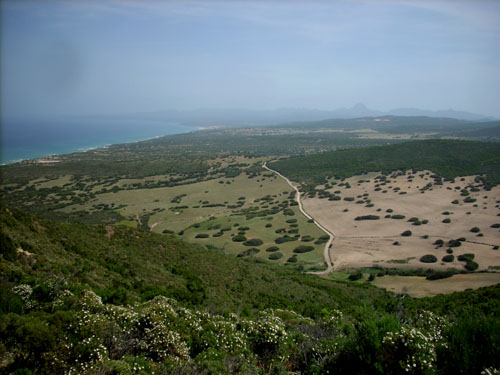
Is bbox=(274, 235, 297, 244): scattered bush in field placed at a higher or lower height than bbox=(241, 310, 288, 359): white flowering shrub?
lower

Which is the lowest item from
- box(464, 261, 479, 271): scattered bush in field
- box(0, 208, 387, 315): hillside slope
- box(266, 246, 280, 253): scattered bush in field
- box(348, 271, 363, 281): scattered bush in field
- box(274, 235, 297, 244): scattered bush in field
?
box(266, 246, 280, 253): scattered bush in field

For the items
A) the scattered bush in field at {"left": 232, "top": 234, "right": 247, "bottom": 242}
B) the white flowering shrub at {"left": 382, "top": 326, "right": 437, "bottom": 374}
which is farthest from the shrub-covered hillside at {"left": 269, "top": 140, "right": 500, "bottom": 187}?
the white flowering shrub at {"left": 382, "top": 326, "right": 437, "bottom": 374}

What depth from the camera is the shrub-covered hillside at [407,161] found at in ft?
237

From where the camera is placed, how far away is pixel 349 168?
285 feet

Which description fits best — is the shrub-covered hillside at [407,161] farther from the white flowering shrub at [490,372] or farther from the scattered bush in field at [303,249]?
the white flowering shrub at [490,372]

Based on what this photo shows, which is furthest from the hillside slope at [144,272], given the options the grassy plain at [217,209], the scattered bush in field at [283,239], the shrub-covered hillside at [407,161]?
the shrub-covered hillside at [407,161]

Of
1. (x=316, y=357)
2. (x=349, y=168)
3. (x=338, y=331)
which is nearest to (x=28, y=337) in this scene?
(x=316, y=357)

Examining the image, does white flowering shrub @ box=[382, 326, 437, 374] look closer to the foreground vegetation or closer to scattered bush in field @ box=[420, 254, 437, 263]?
the foreground vegetation

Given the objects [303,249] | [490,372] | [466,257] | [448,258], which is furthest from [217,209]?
[490,372]

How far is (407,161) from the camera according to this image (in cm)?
8600

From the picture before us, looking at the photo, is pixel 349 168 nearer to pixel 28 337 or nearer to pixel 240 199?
pixel 240 199

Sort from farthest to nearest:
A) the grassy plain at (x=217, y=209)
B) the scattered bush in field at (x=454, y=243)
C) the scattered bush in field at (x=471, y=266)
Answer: the grassy plain at (x=217, y=209)
the scattered bush in field at (x=454, y=243)
the scattered bush in field at (x=471, y=266)

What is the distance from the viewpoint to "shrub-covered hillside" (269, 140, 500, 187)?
237 feet

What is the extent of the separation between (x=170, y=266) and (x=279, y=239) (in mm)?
22282
